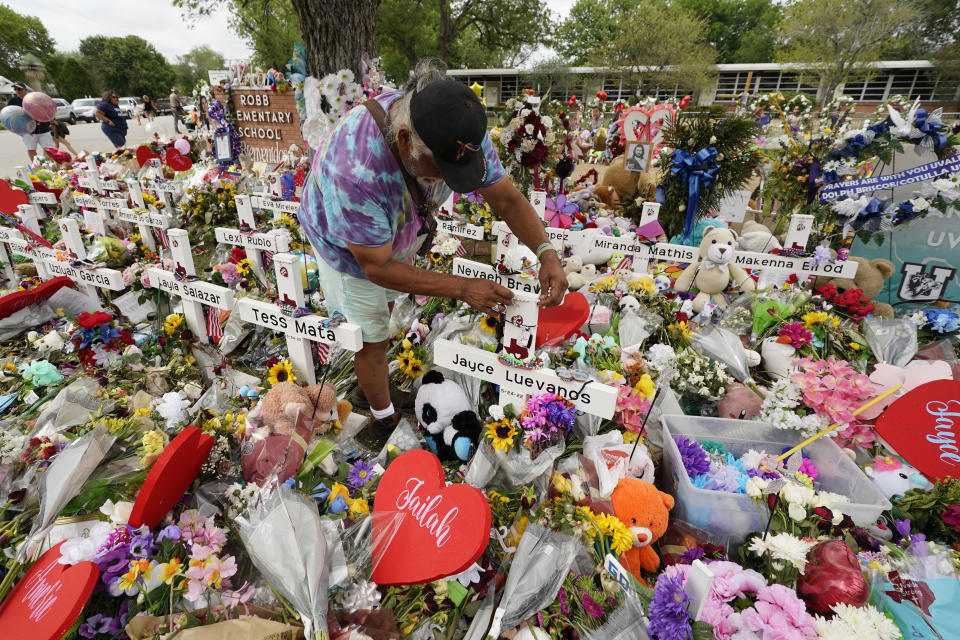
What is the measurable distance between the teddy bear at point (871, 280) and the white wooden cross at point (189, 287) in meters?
3.81

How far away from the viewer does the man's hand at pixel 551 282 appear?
1827 millimetres

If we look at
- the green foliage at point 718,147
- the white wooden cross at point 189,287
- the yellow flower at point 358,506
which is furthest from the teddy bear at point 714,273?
the white wooden cross at point 189,287

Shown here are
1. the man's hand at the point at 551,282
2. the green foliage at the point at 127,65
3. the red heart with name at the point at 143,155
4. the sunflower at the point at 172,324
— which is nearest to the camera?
the man's hand at the point at 551,282

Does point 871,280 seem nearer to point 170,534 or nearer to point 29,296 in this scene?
point 170,534

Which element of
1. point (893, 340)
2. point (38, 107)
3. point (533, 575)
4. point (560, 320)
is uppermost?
point (38, 107)

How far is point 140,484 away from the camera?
63.0 inches

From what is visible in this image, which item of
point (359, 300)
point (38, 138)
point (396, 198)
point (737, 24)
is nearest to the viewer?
point (396, 198)

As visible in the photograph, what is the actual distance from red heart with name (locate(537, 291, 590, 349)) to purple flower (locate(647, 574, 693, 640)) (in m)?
1.13

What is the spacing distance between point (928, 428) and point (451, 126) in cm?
190

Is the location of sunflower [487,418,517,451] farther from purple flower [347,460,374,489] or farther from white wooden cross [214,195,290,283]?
white wooden cross [214,195,290,283]

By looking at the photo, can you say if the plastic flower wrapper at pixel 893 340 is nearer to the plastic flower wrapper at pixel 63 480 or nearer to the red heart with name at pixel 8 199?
the plastic flower wrapper at pixel 63 480

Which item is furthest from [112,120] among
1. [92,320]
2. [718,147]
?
[718,147]

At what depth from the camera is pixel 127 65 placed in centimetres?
4641

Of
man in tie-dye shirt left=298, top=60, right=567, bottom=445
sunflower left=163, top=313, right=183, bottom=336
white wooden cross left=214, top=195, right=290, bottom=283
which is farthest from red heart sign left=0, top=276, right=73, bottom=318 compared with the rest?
man in tie-dye shirt left=298, top=60, right=567, bottom=445
